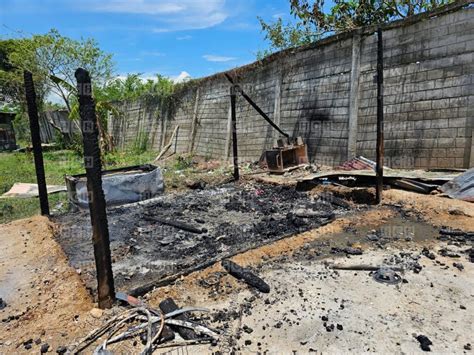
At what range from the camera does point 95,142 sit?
7.41ft

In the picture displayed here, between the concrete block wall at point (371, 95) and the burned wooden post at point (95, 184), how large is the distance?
5386 mm

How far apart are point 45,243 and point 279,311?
10.4ft

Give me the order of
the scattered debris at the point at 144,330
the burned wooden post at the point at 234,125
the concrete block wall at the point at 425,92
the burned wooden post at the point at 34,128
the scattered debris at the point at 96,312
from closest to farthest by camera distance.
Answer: the scattered debris at the point at 144,330 → the scattered debris at the point at 96,312 → the burned wooden post at the point at 34,128 → the concrete block wall at the point at 425,92 → the burned wooden post at the point at 234,125

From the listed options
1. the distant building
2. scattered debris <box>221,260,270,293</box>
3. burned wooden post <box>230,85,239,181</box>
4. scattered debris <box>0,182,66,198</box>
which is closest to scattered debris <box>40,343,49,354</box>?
scattered debris <box>221,260,270,293</box>

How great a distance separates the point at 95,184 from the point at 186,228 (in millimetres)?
2029

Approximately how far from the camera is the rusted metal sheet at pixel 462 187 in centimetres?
432

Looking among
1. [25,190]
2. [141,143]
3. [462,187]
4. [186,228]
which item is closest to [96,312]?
[186,228]

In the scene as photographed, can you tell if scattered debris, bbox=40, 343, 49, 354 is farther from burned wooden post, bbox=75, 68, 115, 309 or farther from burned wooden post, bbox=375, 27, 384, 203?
burned wooden post, bbox=375, 27, 384, 203

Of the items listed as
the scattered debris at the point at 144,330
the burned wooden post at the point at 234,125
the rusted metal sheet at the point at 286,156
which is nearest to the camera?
the scattered debris at the point at 144,330

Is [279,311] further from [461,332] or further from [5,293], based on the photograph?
[5,293]

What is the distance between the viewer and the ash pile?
10.3 feet

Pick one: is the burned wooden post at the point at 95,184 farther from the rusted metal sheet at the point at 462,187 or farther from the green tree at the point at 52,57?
the green tree at the point at 52,57

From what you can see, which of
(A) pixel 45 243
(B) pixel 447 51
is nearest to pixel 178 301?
(A) pixel 45 243

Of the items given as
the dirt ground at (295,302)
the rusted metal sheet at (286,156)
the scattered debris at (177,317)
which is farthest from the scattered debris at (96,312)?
the rusted metal sheet at (286,156)
